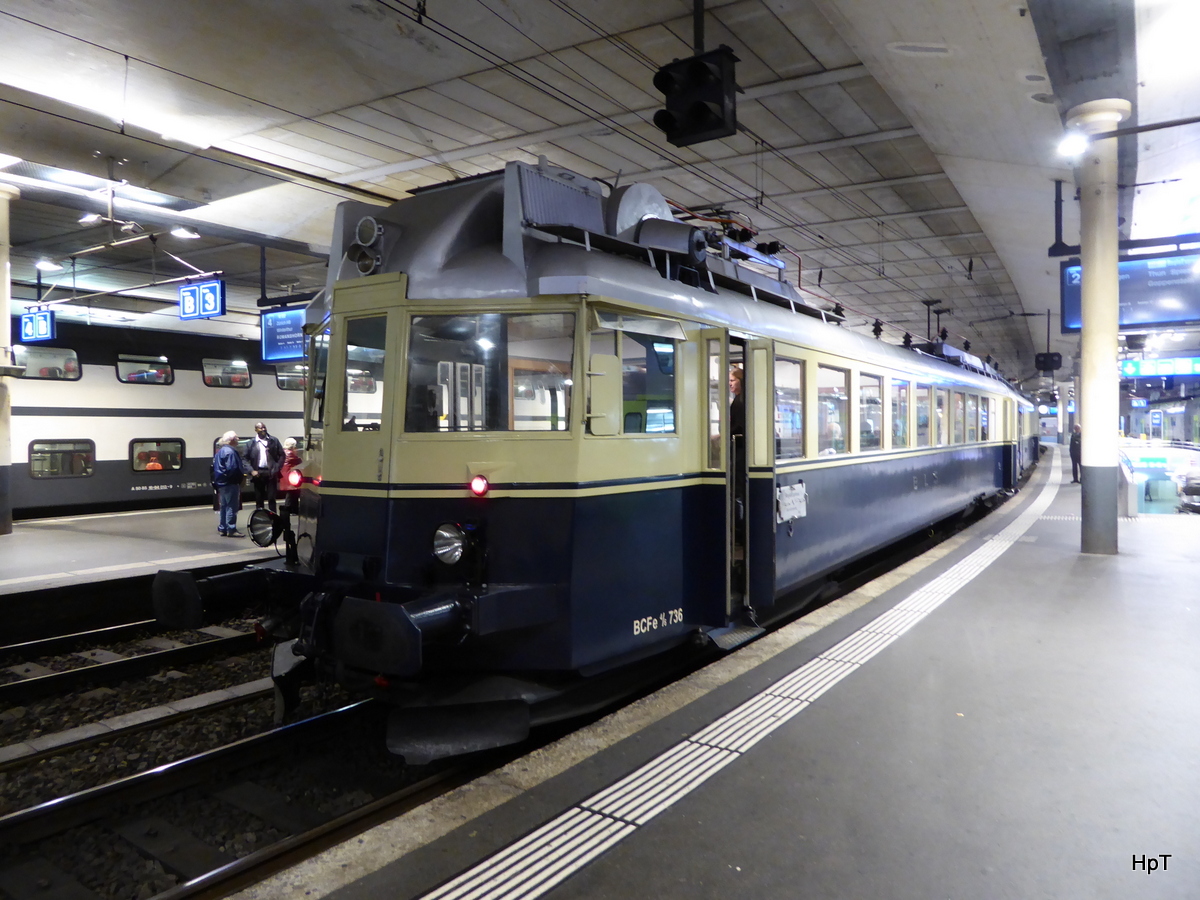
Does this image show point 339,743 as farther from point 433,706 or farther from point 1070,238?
point 1070,238

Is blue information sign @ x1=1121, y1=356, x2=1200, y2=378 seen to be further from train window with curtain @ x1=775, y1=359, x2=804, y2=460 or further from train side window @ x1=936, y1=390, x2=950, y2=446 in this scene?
train window with curtain @ x1=775, y1=359, x2=804, y2=460

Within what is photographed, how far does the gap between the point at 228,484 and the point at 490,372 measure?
10.2 metres

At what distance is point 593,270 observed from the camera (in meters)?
4.62

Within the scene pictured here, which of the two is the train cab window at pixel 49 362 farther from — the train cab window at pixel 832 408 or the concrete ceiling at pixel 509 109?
the train cab window at pixel 832 408

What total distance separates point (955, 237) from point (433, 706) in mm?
15526

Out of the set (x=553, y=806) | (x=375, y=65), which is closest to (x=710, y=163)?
(x=375, y=65)

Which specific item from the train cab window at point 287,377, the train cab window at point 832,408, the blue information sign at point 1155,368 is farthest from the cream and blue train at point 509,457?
the blue information sign at point 1155,368

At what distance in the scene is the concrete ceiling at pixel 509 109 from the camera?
300 inches

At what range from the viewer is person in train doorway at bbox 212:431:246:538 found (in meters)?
13.0

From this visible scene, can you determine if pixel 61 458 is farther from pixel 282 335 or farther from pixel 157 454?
pixel 282 335

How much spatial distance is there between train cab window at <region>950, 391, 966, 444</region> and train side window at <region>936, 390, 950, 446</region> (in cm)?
32

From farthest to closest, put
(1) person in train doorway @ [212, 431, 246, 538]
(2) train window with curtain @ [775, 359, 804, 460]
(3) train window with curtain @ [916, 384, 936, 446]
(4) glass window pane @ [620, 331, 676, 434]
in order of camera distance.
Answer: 1. (1) person in train doorway @ [212, 431, 246, 538]
2. (3) train window with curtain @ [916, 384, 936, 446]
3. (2) train window with curtain @ [775, 359, 804, 460]
4. (4) glass window pane @ [620, 331, 676, 434]

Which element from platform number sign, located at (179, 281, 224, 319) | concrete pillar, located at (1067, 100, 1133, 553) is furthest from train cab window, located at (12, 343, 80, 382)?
concrete pillar, located at (1067, 100, 1133, 553)

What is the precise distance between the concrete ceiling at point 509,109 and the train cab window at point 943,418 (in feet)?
10.3
